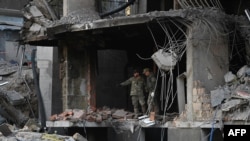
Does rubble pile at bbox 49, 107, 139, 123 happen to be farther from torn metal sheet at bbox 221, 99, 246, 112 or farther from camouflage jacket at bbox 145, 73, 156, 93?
torn metal sheet at bbox 221, 99, 246, 112

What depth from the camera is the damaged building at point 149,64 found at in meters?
13.1

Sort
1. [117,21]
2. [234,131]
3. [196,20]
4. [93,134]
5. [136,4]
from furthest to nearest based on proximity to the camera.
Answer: [136,4] < [93,134] < [117,21] < [196,20] < [234,131]

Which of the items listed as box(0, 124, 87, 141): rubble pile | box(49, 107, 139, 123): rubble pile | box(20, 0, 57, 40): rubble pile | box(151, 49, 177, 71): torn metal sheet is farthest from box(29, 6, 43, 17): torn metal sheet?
box(151, 49, 177, 71): torn metal sheet

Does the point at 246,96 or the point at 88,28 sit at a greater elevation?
the point at 88,28

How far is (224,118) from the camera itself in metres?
12.3

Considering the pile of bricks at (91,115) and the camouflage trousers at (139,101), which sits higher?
the camouflage trousers at (139,101)

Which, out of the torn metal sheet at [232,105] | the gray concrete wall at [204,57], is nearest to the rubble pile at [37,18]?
the gray concrete wall at [204,57]

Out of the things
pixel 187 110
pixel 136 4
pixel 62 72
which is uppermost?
pixel 136 4

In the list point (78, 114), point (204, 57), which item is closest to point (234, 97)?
point (204, 57)

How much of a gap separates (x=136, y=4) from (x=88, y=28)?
811cm

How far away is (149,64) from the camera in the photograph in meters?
18.9

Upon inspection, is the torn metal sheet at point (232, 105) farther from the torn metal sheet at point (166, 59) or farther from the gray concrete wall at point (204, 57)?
the torn metal sheet at point (166, 59)

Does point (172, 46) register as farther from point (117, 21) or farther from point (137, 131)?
point (137, 131)

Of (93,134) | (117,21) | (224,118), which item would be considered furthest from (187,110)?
(93,134)
